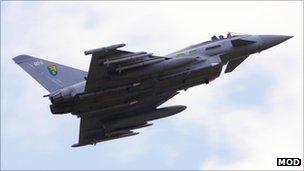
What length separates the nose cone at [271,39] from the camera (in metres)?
33.4

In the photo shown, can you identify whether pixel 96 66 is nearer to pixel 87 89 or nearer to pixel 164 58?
pixel 87 89

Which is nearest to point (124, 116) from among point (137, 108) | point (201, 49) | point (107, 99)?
point (137, 108)

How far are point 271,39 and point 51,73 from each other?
1209cm

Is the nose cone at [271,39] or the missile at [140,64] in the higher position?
the nose cone at [271,39]

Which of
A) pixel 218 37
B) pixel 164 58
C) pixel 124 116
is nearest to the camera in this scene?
pixel 164 58

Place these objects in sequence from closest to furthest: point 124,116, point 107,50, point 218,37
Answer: point 107,50, point 218,37, point 124,116

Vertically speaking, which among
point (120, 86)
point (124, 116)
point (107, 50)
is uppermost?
point (107, 50)

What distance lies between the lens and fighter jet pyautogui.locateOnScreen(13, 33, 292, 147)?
30828mm

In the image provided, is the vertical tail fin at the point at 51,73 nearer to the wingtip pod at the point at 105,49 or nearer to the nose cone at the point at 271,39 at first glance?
the wingtip pod at the point at 105,49

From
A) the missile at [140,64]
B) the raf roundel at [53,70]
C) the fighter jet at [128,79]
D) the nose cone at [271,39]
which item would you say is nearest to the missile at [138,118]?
the fighter jet at [128,79]

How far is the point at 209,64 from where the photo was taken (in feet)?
104

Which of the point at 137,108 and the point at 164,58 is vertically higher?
the point at 164,58

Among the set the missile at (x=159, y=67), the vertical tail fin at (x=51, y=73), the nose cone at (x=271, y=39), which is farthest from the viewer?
the nose cone at (x=271, y=39)

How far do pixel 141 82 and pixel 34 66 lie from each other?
6.52 metres
